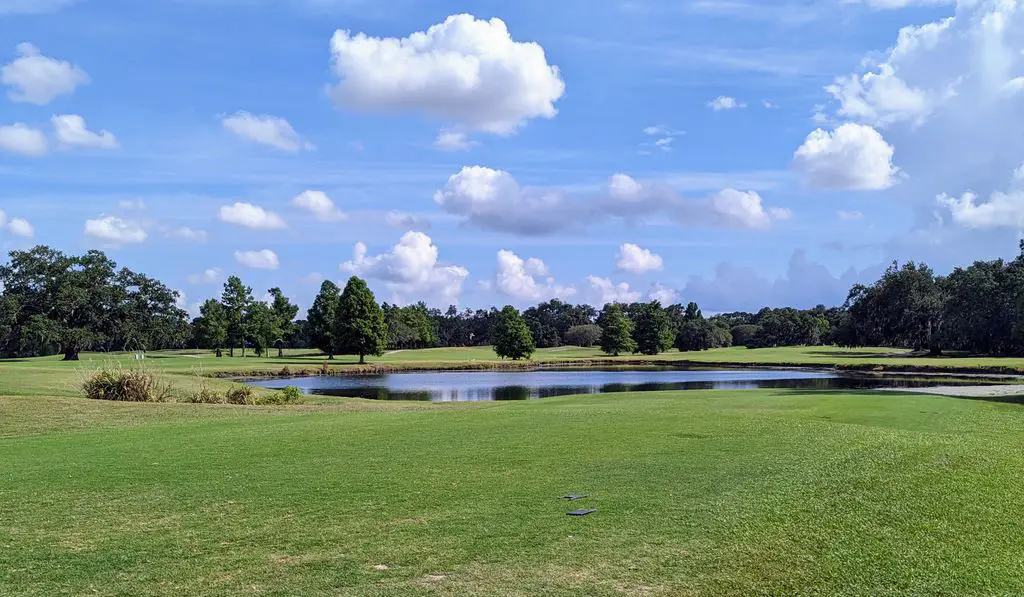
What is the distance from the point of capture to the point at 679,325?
481 ft

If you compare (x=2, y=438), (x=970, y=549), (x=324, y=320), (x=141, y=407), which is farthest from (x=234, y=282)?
(x=970, y=549)

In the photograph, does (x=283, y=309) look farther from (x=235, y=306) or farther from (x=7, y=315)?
(x=7, y=315)

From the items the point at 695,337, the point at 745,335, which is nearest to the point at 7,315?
the point at 695,337

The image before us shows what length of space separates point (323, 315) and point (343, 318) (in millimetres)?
16067

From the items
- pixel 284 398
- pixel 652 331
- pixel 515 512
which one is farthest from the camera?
pixel 652 331

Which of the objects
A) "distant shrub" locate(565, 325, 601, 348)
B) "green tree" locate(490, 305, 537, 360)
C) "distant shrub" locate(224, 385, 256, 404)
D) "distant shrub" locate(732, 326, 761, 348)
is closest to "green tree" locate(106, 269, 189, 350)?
"green tree" locate(490, 305, 537, 360)

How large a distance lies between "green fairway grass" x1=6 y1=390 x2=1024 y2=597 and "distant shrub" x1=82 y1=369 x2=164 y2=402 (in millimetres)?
10591

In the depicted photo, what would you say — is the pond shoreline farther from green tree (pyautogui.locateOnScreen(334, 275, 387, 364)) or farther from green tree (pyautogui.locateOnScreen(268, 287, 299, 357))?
green tree (pyautogui.locateOnScreen(268, 287, 299, 357))

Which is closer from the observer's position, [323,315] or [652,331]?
[323,315]

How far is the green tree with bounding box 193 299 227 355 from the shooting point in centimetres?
9638

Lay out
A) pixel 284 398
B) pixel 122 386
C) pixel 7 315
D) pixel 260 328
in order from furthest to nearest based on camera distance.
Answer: pixel 260 328 → pixel 7 315 → pixel 284 398 → pixel 122 386

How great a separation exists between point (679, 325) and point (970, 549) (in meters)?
143

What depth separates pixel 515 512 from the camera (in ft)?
26.8

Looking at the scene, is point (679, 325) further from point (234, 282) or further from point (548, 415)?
point (548, 415)
